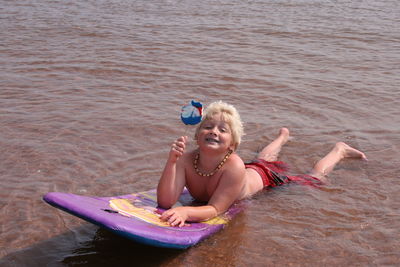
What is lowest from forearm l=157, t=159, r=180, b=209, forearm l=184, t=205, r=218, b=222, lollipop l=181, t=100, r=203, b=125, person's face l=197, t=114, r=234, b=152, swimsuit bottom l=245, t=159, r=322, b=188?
swimsuit bottom l=245, t=159, r=322, b=188

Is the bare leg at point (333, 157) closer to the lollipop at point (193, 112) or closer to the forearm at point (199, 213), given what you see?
the forearm at point (199, 213)

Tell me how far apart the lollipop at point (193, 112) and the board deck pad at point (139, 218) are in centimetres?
67

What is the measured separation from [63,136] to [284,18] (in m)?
7.88

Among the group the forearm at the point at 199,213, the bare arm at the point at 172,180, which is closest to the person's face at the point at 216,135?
the bare arm at the point at 172,180

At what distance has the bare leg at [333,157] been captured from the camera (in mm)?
4652

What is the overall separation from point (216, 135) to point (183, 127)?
199 centimetres

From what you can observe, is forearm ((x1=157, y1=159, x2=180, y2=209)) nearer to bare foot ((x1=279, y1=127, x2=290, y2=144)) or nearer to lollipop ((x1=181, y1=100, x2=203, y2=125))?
lollipop ((x1=181, y1=100, x2=203, y2=125))

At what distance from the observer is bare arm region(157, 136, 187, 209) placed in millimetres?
3305

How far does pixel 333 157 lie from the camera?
4.86 m

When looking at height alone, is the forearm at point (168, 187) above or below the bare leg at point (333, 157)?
above

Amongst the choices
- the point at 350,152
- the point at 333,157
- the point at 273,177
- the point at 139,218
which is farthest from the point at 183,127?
the point at 139,218

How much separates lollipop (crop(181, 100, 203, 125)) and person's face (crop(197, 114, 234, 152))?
256 mm

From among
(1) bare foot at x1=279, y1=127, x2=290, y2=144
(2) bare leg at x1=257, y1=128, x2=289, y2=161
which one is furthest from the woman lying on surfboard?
(1) bare foot at x1=279, y1=127, x2=290, y2=144

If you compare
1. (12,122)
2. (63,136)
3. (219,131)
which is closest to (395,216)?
(219,131)
